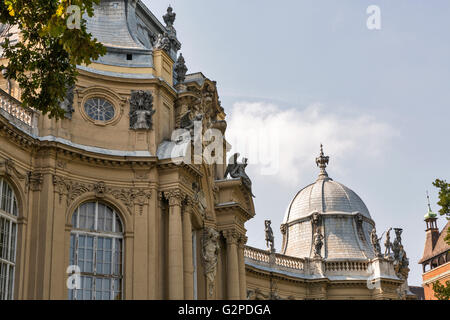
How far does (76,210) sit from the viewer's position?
93.4 feet

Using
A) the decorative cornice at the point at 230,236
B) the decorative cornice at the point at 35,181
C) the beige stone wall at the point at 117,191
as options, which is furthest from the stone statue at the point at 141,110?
the decorative cornice at the point at 230,236

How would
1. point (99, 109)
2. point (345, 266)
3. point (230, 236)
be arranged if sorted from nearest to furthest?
point (99, 109) < point (230, 236) < point (345, 266)

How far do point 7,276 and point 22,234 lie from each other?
64.2 inches

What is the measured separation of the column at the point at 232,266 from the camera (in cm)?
3428

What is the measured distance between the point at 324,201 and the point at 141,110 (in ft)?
80.1

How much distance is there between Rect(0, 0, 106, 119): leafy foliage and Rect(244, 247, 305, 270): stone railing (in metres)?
25.6

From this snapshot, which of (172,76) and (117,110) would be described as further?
(172,76)

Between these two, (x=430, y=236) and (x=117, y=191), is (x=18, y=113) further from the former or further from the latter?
(x=430, y=236)

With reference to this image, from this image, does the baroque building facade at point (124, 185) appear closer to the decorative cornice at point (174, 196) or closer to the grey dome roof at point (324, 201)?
the decorative cornice at point (174, 196)

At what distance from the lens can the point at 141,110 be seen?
1202 inches

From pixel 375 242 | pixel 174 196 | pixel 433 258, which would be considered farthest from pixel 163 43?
pixel 433 258

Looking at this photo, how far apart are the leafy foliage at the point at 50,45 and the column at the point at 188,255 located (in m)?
11.1
